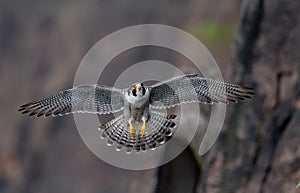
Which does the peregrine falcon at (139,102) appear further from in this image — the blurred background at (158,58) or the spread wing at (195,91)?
the blurred background at (158,58)

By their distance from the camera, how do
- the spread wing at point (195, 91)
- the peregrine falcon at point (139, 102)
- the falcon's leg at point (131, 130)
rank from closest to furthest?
the spread wing at point (195, 91), the peregrine falcon at point (139, 102), the falcon's leg at point (131, 130)

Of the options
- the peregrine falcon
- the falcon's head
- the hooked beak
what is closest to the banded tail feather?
the peregrine falcon

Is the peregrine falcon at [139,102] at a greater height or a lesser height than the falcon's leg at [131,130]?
greater

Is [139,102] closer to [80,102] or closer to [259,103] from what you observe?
[80,102]

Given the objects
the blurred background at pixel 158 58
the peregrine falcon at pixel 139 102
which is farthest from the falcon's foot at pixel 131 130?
the blurred background at pixel 158 58

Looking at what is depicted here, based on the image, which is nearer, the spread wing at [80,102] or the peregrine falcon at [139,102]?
the peregrine falcon at [139,102]

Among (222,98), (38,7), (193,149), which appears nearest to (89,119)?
(38,7)

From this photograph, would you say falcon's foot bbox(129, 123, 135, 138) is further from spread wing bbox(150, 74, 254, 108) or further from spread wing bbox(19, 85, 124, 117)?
spread wing bbox(150, 74, 254, 108)
